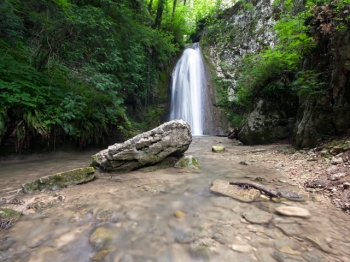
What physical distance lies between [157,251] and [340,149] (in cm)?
357

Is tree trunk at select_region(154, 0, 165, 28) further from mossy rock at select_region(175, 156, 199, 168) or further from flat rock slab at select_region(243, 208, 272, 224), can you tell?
flat rock slab at select_region(243, 208, 272, 224)

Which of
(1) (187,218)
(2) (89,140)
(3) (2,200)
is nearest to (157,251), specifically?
(1) (187,218)

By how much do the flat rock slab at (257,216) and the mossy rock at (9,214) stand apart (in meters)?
2.46

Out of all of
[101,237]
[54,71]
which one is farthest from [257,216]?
[54,71]

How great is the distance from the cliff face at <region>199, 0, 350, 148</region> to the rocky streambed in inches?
60.1

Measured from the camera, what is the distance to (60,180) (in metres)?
2.88

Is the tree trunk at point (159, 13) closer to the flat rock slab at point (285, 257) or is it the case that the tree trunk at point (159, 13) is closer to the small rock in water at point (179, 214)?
the small rock in water at point (179, 214)

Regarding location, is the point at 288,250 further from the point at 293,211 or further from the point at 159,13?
A: the point at 159,13

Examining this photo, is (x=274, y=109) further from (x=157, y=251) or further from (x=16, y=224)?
(x=16, y=224)

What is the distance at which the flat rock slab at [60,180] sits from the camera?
2.71 m

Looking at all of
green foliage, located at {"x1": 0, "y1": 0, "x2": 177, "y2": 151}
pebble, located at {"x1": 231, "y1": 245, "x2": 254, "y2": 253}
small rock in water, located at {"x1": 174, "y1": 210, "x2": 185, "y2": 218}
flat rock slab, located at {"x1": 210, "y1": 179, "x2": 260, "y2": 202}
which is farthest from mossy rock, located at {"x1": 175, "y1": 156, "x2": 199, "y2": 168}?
green foliage, located at {"x1": 0, "y1": 0, "x2": 177, "y2": 151}

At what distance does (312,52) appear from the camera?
16.8 ft

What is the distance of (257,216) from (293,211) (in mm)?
412

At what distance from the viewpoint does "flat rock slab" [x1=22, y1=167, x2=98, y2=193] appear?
8.89ft
